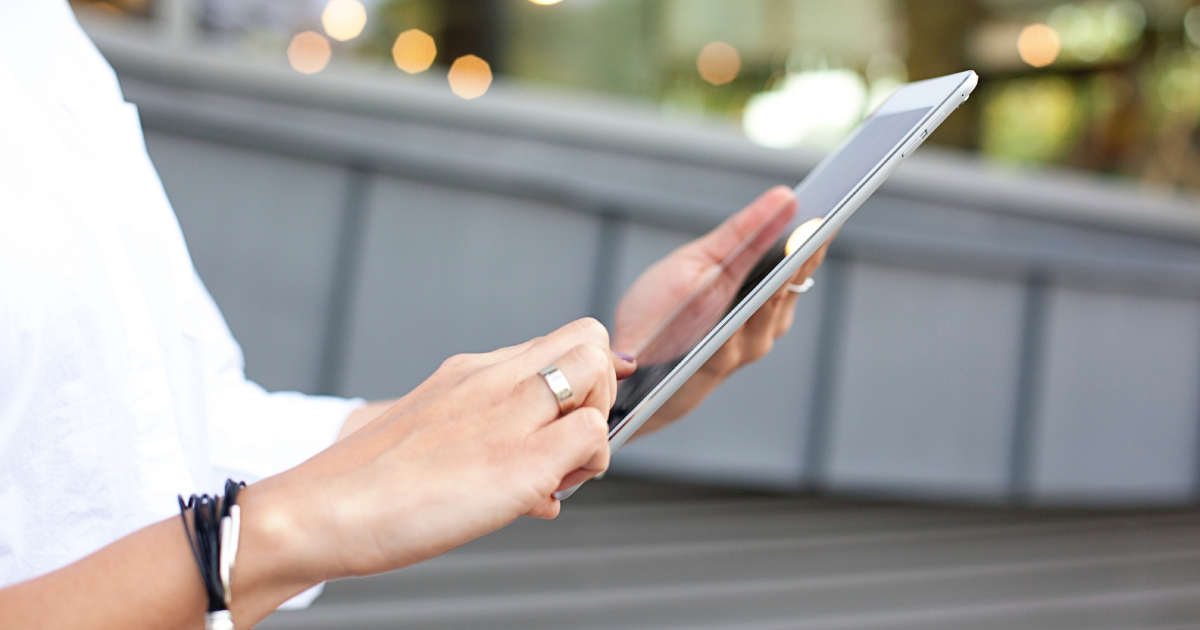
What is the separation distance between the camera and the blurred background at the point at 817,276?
1822 mm

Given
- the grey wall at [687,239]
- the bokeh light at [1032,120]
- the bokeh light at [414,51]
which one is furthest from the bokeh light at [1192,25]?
the bokeh light at [414,51]

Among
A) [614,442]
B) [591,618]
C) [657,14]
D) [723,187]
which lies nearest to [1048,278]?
[723,187]

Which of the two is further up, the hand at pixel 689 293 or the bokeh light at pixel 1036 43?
the bokeh light at pixel 1036 43

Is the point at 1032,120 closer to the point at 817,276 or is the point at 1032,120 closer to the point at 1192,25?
the point at 1192,25

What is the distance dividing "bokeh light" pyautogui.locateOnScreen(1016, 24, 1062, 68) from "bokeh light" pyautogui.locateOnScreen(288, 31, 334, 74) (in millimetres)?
2361

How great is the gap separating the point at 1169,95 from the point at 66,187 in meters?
3.39

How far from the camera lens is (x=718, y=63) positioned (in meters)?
2.50

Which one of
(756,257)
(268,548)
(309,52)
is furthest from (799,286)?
(309,52)

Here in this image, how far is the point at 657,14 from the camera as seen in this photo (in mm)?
2428

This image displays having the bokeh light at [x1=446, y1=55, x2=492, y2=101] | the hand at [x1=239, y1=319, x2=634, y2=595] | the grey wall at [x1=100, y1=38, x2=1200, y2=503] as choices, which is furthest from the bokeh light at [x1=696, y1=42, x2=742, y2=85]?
the hand at [x1=239, y1=319, x2=634, y2=595]

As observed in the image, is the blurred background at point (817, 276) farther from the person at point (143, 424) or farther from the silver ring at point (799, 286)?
the person at point (143, 424)

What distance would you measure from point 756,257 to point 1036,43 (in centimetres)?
271

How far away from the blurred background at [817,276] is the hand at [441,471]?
1.19 meters

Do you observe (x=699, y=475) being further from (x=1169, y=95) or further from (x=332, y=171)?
(x=1169, y=95)
